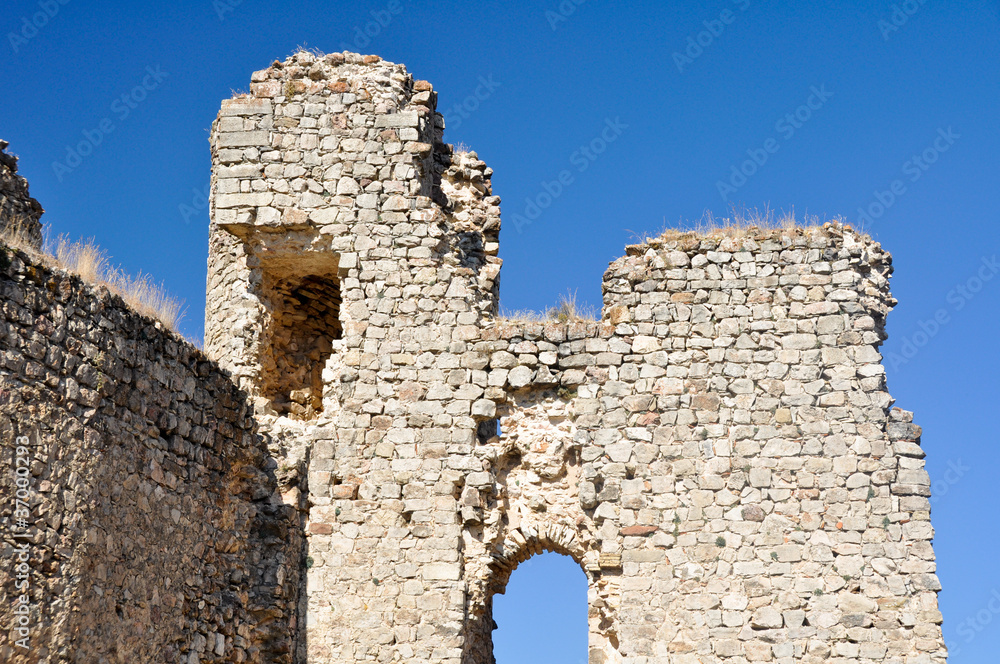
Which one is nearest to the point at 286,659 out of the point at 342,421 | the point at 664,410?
the point at 342,421

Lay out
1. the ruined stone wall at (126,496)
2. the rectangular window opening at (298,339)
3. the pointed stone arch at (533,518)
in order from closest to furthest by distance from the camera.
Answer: the ruined stone wall at (126,496) → the pointed stone arch at (533,518) → the rectangular window opening at (298,339)

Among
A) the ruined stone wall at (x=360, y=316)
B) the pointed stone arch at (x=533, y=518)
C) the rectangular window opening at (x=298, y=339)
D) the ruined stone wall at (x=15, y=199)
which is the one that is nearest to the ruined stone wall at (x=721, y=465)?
the pointed stone arch at (x=533, y=518)

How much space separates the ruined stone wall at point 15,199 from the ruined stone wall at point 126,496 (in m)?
3.01

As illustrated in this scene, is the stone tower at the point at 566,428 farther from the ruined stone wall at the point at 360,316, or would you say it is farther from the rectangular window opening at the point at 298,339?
the rectangular window opening at the point at 298,339

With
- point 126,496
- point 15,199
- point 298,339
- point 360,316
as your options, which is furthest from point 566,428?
point 15,199

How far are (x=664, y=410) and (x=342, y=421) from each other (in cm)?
307

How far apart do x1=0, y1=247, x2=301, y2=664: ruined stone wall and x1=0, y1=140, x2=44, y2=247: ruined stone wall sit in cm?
301

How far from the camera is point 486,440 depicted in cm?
1128

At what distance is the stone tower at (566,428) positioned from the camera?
10477mm

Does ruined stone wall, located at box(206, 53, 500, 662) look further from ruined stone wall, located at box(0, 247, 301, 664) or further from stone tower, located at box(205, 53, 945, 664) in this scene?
ruined stone wall, located at box(0, 247, 301, 664)

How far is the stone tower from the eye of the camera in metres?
10.5

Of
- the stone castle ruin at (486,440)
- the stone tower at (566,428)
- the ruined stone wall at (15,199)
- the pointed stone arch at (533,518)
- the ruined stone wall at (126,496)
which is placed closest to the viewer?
the ruined stone wall at (126,496)

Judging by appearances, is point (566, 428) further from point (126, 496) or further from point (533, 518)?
point (126, 496)

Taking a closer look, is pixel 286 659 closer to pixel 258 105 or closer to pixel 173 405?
pixel 173 405
